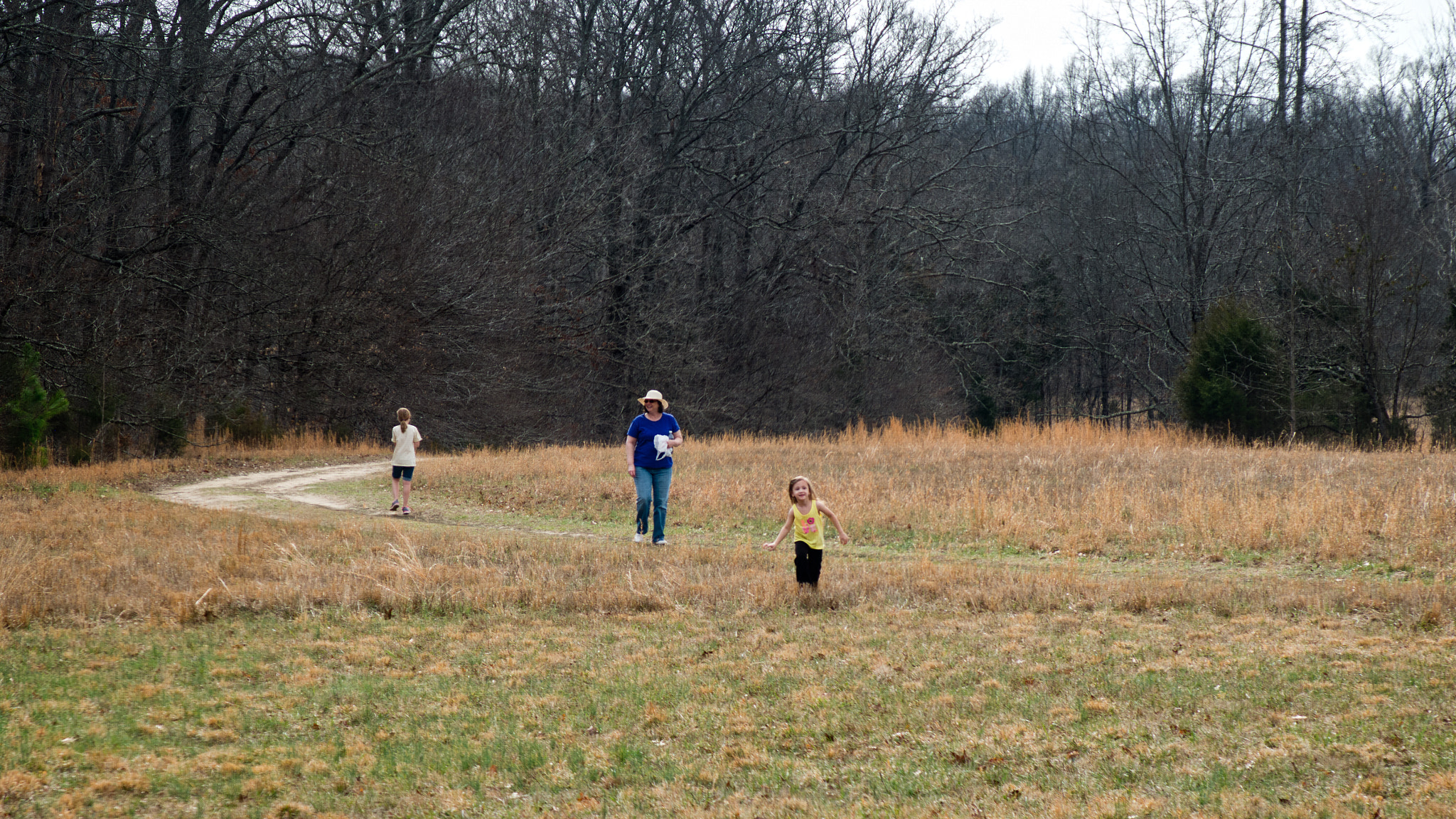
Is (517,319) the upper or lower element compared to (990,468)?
upper

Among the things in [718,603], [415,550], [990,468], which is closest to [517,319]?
[990,468]

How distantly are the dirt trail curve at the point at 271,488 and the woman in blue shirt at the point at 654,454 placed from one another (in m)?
5.72

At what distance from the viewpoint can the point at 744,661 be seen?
27.2 feet

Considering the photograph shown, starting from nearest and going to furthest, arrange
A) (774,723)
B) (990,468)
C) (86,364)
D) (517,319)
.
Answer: (774,723) → (990,468) → (86,364) → (517,319)

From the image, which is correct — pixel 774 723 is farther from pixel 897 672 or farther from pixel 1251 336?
pixel 1251 336

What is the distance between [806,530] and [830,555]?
3.14 metres

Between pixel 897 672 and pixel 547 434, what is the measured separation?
114 feet

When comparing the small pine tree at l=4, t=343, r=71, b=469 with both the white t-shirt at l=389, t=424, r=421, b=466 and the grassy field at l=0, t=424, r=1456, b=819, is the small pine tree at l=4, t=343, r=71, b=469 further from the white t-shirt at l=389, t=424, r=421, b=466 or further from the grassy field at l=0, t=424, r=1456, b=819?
the white t-shirt at l=389, t=424, r=421, b=466

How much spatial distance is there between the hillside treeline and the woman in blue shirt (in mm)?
15909

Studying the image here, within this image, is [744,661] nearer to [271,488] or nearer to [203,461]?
[271,488]

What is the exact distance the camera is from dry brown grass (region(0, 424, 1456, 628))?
34.0ft

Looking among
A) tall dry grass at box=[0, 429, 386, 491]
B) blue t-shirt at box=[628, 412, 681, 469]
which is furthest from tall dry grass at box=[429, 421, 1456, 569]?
tall dry grass at box=[0, 429, 386, 491]

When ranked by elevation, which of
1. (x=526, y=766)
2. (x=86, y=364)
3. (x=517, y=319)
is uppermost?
(x=517, y=319)

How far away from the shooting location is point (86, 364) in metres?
25.0
